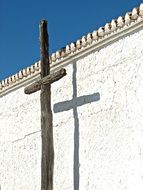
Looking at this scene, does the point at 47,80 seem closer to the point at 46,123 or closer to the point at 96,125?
the point at 46,123

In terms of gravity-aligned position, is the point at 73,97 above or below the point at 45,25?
below

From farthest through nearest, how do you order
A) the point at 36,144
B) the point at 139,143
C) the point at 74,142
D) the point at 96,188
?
the point at 36,144, the point at 74,142, the point at 96,188, the point at 139,143

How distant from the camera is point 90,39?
7098mm

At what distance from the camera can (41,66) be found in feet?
24.6

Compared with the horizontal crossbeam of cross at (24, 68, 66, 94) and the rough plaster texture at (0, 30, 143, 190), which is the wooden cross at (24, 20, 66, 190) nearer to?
the horizontal crossbeam of cross at (24, 68, 66, 94)

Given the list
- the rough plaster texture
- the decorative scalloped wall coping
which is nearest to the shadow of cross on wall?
the rough plaster texture

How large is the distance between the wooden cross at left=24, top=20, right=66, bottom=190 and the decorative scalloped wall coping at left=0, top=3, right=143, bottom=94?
0.22 m

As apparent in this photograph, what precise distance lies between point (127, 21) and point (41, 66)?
1463mm

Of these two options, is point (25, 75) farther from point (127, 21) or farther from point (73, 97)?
point (127, 21)

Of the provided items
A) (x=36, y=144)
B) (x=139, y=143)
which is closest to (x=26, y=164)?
(x=36, y=144)

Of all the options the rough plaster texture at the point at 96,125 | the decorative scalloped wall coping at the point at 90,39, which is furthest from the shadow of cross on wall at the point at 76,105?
the decorative scalloped wall coping at the point at 90,39

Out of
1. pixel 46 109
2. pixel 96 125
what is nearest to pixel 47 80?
pixel 46 109

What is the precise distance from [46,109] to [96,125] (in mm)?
727

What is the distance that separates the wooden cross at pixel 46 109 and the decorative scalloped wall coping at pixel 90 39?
0.73 ft
